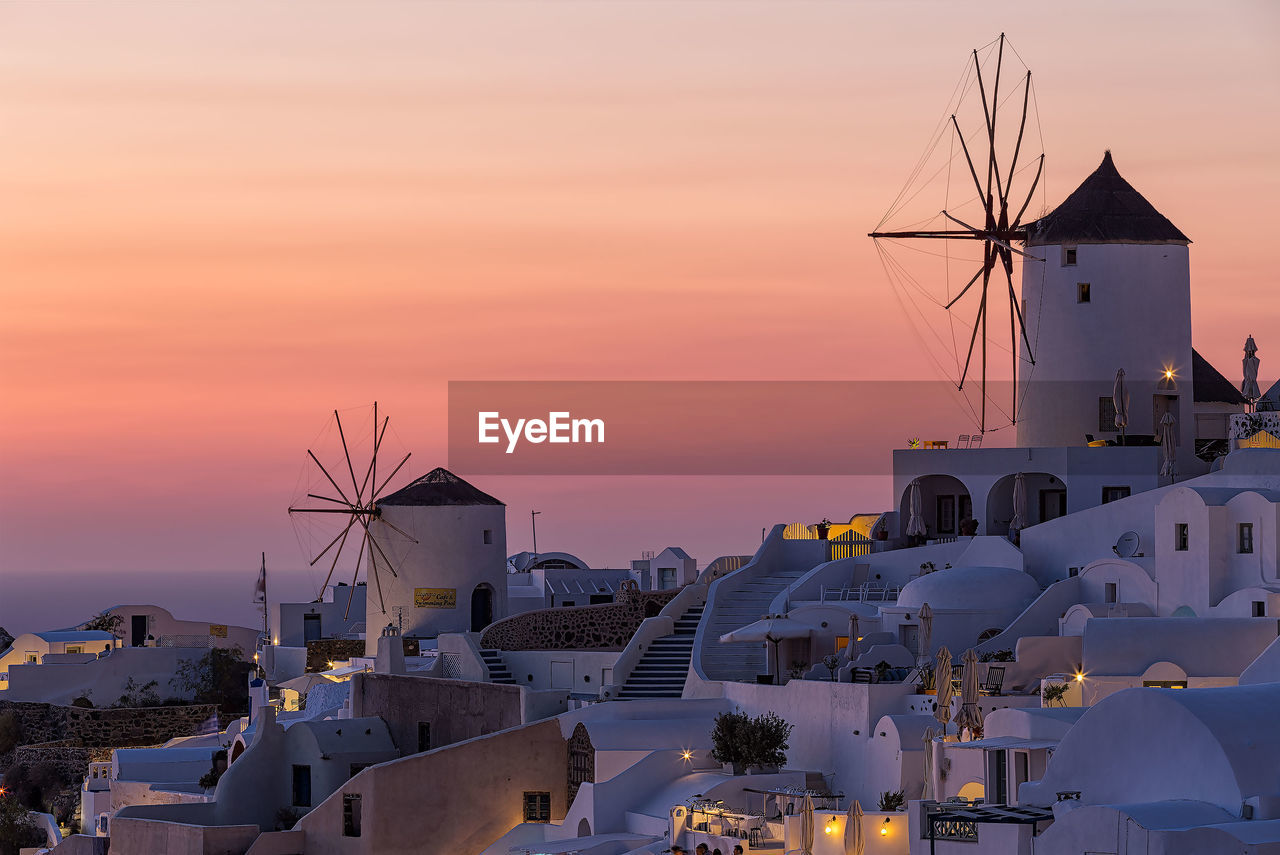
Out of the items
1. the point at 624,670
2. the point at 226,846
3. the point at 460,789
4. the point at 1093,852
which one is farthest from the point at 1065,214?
the point at 1093,852

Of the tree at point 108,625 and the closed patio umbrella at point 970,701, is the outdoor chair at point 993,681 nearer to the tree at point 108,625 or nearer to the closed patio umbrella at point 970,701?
the closed patio umbrella at point 970,701

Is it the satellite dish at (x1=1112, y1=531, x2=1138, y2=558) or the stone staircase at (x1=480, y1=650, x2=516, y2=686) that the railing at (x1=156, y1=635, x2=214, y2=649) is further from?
the satellite dish at (x1=1112, y1=531, x2=1138, y2=558)

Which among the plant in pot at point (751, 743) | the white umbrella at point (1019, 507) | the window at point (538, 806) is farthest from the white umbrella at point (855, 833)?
the white umbrella at point (1019, 507)

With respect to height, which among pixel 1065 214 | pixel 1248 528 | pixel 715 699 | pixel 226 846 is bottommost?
pixel 226 846

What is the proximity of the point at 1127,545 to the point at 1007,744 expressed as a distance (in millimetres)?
9767

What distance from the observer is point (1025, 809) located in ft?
80.3

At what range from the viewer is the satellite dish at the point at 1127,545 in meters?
36.3

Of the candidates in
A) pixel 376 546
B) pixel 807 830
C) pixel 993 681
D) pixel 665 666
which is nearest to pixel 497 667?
pixel 665 666

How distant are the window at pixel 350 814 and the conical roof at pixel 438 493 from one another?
1183 cm

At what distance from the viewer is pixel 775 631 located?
121ft

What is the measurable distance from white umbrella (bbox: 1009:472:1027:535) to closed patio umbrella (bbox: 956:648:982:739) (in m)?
10.2

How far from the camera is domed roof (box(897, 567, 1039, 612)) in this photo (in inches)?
1415

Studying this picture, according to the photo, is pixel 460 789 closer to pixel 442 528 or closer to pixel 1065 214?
pixel 442 528

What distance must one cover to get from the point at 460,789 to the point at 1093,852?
1691cm
